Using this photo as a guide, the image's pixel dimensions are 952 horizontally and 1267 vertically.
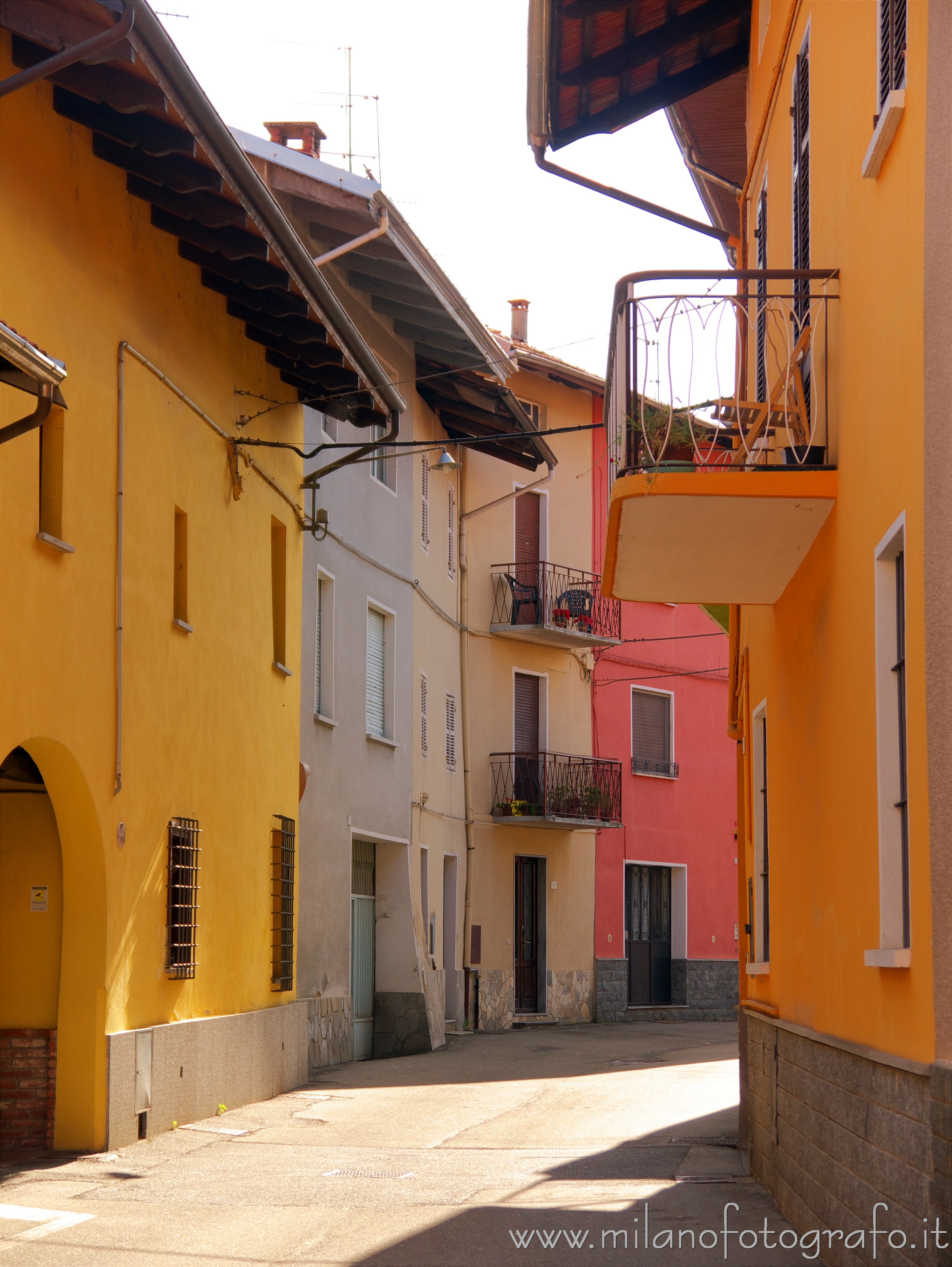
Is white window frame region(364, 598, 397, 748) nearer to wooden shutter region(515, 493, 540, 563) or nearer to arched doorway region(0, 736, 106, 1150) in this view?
wooden shutter region(515, 493, 540, 563)

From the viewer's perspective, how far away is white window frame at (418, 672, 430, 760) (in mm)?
22266

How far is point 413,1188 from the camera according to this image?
9266 millimetres

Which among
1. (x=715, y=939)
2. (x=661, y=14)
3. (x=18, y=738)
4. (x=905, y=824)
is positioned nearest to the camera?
(x=905, y=824)

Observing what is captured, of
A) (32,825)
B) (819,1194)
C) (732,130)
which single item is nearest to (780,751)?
(819,1194)

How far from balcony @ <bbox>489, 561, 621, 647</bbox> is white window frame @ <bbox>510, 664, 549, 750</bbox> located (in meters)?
0.58

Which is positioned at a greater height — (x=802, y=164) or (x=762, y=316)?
(x=802, y=164)

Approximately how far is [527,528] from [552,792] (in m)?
5.11

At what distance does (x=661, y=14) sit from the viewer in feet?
37.8

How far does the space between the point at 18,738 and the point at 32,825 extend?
1930mm

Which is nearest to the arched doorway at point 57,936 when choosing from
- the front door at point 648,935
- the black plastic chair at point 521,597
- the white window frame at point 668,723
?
the black plastic chair at point 521,597

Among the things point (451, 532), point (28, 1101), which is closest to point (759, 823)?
point (28, 1101)

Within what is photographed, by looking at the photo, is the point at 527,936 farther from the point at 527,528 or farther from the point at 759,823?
the point at 759,823

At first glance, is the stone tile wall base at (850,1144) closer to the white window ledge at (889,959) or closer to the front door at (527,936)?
the white window ledge at (889,959)

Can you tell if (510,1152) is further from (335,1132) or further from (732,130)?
(732,130)
